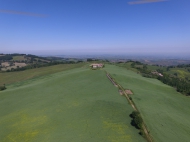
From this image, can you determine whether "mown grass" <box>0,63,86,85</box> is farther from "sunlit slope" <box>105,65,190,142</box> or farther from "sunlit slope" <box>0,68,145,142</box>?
"sunlit slope" <box>105,65,190,142</box>

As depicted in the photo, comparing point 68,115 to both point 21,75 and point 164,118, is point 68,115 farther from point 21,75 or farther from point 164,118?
point 21,75

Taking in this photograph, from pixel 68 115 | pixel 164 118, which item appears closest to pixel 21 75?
pixel 68 115

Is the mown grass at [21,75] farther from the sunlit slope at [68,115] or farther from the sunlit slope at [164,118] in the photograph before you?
the sunlit slope at [164,118]

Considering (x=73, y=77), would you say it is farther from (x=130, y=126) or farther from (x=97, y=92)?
(x=130, y=126)

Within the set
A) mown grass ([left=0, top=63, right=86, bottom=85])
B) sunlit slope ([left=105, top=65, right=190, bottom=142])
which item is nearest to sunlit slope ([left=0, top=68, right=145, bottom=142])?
sunlit slope ([left=105, top=65, right=190, bottom=142])

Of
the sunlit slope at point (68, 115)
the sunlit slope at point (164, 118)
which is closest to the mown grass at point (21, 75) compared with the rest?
the sunlit slope at point (68, 115)

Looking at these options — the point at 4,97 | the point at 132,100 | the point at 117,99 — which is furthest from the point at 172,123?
the point at 4,97

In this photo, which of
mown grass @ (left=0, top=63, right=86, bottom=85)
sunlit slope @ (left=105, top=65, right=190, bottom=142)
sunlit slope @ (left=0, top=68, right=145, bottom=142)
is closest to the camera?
sunlit slope @ (left=0, top=68, right=145, bottom=142)

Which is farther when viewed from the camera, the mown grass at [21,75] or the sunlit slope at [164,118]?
the mown grass at [21,75]

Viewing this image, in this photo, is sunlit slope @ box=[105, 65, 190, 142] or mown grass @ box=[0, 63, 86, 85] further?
mown grass @ box=[0, 63, 86, 85]
